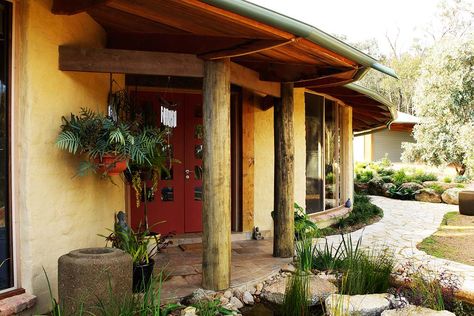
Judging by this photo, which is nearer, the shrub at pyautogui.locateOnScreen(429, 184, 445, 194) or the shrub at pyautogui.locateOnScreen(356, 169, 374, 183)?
the shrub at pyautogui.locateOnScreen(429, 184, 445, 194)

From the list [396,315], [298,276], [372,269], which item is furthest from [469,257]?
[298,276]

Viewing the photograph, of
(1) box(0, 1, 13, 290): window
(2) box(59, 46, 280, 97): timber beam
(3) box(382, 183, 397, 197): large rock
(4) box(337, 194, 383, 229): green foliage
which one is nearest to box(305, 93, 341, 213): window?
(4) box(337, 194, 383, 229): green foliage

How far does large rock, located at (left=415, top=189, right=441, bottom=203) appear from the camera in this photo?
13.2 metres

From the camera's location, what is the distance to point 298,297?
385 cm

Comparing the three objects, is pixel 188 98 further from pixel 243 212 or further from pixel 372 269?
pixel 372 269

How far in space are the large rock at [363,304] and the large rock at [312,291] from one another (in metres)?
0.26

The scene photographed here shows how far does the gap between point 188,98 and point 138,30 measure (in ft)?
6.96

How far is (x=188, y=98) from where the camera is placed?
6.53 meters

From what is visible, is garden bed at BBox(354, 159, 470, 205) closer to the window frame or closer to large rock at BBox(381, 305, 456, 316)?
large rock at BBox(381, 305, 456, 316)

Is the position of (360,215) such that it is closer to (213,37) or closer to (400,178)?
(213,37)

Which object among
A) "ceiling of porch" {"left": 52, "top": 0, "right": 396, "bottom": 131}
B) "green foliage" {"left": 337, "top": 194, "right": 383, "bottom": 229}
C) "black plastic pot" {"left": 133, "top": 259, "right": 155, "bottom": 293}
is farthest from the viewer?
"green foliage" {"left": 337, "top": 194, "right": 383, "bottom": 229}

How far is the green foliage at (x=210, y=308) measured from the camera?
339 cm

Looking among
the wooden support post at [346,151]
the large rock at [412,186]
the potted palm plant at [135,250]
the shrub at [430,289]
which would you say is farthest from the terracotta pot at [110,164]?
the large rock at [412,186]

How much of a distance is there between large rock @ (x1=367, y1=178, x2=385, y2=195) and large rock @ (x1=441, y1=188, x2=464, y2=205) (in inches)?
92.8
